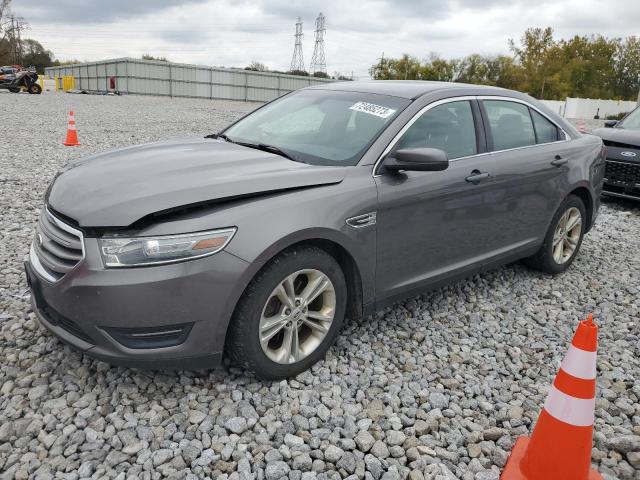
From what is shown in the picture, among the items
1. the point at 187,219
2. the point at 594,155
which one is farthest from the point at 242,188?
the point at 594,155

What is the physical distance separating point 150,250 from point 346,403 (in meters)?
1.31

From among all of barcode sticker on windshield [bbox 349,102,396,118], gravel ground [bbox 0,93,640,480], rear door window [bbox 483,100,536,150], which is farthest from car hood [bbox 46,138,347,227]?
rear door window [bbox 483,100,536,150]

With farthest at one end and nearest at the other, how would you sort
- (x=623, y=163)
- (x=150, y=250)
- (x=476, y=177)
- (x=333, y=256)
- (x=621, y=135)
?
Result: (x=621, y=135) → (x=623, y=163) → (x=476, y=177) → (x=333, y=256) → (x=150, y=250)

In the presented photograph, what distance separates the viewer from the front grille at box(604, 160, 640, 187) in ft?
25.2

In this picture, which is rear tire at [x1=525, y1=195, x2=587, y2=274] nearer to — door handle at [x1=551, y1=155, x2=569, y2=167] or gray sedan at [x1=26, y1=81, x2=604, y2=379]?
gray sedan at [x1=26, y1=81, x2=604, y2=379]

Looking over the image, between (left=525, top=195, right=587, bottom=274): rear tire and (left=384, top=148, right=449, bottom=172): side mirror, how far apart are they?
2.01m

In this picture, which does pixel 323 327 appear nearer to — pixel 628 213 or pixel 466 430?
pixel 466 430

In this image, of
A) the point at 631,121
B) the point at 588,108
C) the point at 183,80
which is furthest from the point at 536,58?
the point at 631,121

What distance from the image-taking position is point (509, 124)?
429cm

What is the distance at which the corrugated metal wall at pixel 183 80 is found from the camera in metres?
40.5

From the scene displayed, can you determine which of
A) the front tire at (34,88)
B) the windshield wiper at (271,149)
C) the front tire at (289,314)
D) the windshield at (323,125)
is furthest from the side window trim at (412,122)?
the front tire at (34,88)

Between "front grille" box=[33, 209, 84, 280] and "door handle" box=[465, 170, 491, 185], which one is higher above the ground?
"door handle" box=[465, 170, 491, 185]

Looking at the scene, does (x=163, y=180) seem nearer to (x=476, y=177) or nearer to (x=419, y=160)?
(x=419, y=160)

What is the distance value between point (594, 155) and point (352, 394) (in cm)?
352
